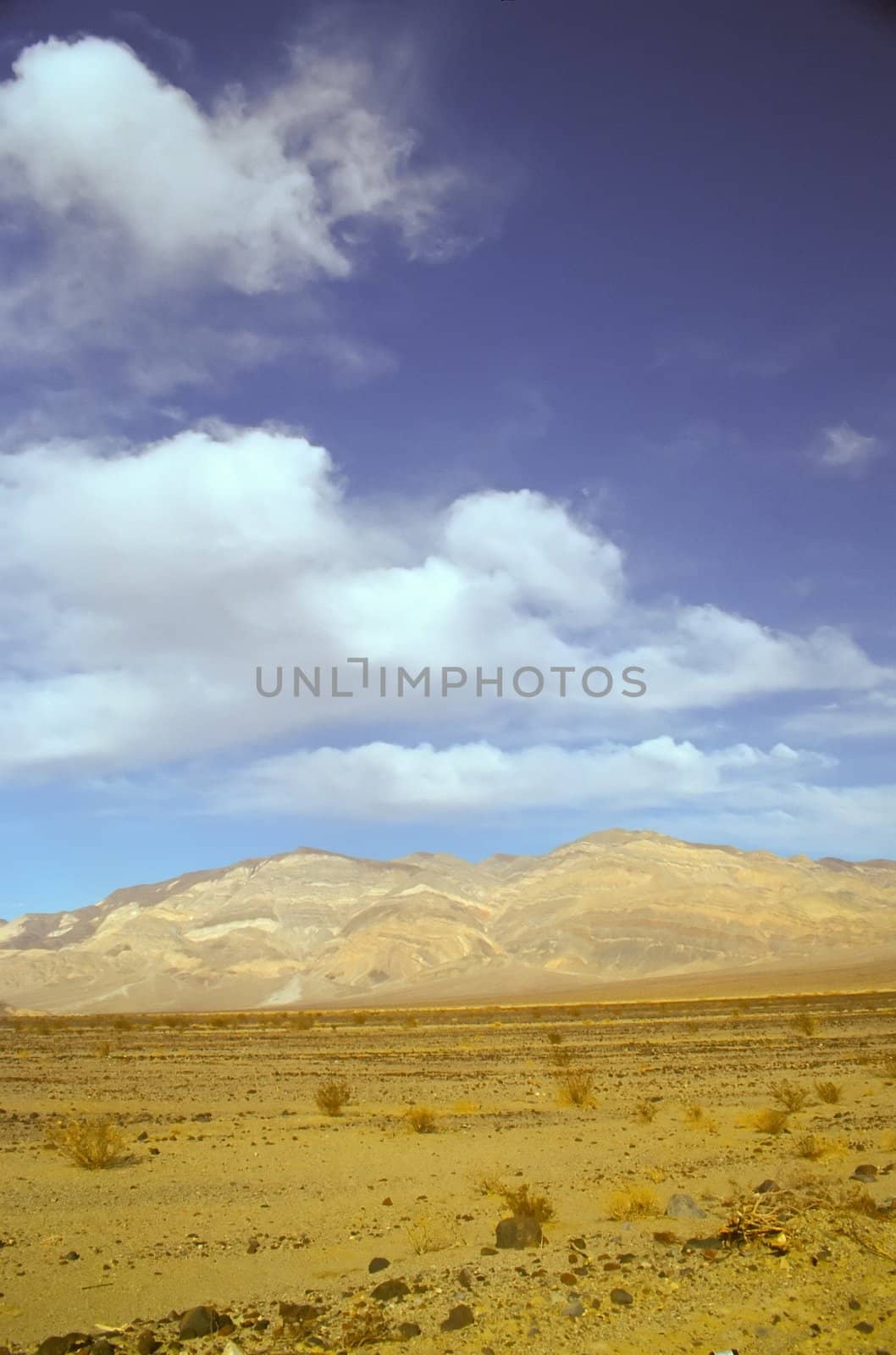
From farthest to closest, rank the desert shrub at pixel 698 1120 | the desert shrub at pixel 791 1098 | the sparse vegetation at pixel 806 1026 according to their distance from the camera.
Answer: the sparse vegetation at pixel 806 1026 → the desert shrub at pixel 791 1098 → the desert shrub at pixel 698 1120

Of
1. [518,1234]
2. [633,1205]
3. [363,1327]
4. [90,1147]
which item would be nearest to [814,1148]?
[633,1205]

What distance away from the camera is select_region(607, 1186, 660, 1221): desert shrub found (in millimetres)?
10219

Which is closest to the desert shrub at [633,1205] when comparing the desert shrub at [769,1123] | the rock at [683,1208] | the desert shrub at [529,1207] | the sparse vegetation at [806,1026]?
the rock at [683,1208]

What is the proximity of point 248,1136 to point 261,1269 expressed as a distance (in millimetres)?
8118

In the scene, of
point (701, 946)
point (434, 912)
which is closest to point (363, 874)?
point (434, 912)

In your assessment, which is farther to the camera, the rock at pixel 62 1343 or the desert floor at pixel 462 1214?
the desert floor at pixel 462 1214

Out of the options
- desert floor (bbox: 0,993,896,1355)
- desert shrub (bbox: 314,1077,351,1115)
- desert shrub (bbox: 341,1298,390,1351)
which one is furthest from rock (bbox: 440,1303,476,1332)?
desert shrub (bbox: 314,1077,351,1115)

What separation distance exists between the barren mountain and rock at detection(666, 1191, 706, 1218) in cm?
10621

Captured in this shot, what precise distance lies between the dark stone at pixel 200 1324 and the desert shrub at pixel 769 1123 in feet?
35.1

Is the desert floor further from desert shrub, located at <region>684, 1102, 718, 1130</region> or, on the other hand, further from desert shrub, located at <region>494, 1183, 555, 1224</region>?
desert shrub, located at <region>494, 1183, 555, 1224</region>

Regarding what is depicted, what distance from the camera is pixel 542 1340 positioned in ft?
21.5

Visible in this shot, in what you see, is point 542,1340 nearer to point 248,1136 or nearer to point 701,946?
point 248,1136

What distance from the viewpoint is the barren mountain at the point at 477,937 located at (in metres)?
130

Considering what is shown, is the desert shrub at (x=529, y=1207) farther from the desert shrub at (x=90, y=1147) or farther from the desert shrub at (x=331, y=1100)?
the desert shrub at (x=331, y=1100)
